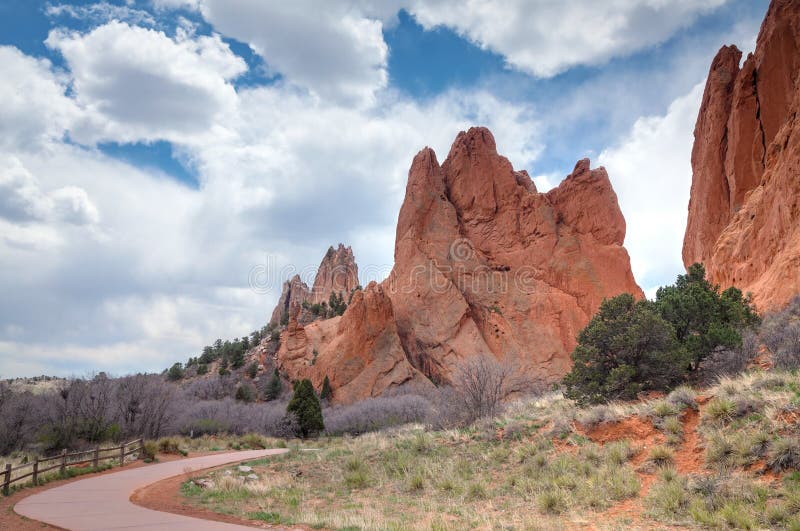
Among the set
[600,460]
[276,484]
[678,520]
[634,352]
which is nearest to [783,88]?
[634,352]

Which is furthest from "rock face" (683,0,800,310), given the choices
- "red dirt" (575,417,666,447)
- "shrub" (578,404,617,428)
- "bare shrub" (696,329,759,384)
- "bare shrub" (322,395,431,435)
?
"bare shrub" (322,395,431,435)

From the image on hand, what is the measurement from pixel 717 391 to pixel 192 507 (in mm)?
14081

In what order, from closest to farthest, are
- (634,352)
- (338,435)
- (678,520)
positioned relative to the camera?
(678,520)
(634,352)
(338,435)

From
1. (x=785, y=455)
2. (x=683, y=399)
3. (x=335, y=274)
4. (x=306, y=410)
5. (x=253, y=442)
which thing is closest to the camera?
(x=785, y=455)

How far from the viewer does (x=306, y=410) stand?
37469 mm

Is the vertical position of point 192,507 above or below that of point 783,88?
below

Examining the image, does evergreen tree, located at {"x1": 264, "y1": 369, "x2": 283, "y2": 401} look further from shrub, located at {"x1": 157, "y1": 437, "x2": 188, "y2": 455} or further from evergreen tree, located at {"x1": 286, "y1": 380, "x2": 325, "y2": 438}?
shrub, located at {"x1": 157, "y1": 437, "x2": 188, "y2": 455}

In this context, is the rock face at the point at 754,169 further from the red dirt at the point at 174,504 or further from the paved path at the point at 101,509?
the paved path at the point at 101,509

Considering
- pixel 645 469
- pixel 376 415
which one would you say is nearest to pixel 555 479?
pixel 645 469

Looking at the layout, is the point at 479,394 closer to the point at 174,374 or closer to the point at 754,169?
the point at 754,169

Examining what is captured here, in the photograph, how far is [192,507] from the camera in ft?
38.8

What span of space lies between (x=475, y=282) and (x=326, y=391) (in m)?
20.9

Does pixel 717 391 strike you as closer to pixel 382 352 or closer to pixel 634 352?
pixel 634 352

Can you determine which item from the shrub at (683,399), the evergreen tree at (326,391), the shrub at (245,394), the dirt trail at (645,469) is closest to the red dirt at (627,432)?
the dirt trail at (645,469)
